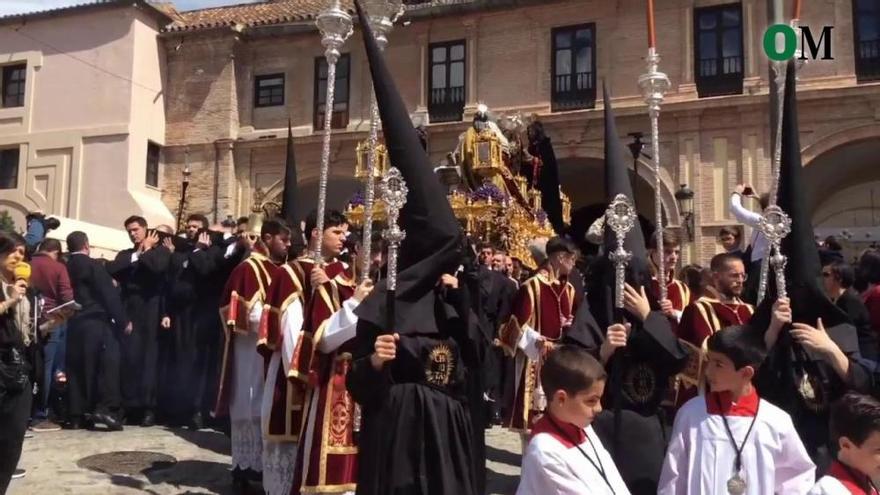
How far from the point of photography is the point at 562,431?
339 cm

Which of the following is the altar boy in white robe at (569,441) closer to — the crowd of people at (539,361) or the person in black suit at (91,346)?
the crowd of people at (539,361)

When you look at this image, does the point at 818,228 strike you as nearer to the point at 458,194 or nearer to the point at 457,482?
the point at 458,194

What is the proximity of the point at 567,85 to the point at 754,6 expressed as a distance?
459 cm

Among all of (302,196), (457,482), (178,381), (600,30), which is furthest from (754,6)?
(457,482)

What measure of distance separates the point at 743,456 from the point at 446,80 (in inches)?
762

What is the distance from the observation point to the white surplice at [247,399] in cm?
644

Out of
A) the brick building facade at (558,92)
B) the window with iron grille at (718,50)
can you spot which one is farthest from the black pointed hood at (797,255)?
the window with iron grille at (718,50)

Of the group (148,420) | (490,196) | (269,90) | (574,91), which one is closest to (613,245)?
(148,420)

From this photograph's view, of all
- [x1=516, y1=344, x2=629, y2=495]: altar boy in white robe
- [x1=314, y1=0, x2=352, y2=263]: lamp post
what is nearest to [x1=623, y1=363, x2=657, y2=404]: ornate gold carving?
[x1=516, y1=344, x2=629, y2=495]: altar boy in white robe

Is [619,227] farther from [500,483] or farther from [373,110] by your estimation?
[500,483]

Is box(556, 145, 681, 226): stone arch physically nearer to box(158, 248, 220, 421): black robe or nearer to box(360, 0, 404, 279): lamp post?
box(158, 248, 220, 421): black robe

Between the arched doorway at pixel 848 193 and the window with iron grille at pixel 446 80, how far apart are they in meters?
8.64

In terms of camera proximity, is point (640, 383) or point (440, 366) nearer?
point (440, 366)

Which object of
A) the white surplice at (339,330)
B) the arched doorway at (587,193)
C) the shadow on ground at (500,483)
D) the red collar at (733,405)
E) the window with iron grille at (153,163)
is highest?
the window with iron grille at (153,163)
